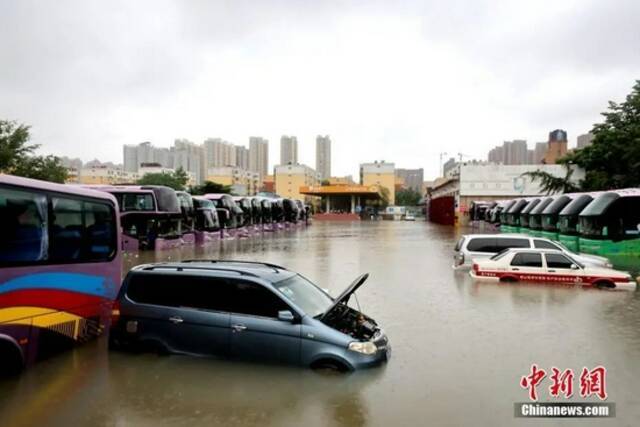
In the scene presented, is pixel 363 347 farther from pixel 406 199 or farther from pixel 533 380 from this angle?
pixel 406 199

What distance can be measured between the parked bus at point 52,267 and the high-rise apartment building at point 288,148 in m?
177

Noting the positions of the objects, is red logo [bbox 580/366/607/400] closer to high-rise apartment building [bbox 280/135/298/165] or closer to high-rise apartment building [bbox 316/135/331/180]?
high-rise apartment building [bbox 280/135/298/165]

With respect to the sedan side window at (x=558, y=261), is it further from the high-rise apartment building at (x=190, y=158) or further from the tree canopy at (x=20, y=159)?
the high-rise apartment building at (x=190, y=158)

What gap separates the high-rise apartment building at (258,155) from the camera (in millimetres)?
182250

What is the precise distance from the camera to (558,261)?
16609mm

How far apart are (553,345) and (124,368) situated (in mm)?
7481

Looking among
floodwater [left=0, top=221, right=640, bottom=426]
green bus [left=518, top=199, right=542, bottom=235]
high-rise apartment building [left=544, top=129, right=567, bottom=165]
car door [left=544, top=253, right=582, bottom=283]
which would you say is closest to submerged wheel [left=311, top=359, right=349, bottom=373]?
floodwater [left=0, top=221, right=640, bottom=426]

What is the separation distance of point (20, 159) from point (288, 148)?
149 m

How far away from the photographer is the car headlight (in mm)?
7430

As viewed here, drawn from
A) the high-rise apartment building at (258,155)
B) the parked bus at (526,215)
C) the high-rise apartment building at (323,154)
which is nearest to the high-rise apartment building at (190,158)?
the high-rise apartment building at (258,155)

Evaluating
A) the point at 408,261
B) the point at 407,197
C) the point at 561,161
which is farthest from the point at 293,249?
the point at 407,197

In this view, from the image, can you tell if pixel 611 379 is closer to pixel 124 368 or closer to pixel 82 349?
pixel 124 368

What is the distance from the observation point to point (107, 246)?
9.70 meters

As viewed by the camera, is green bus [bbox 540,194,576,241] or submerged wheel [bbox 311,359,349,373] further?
green bus [bbox 540,194,576,241]
